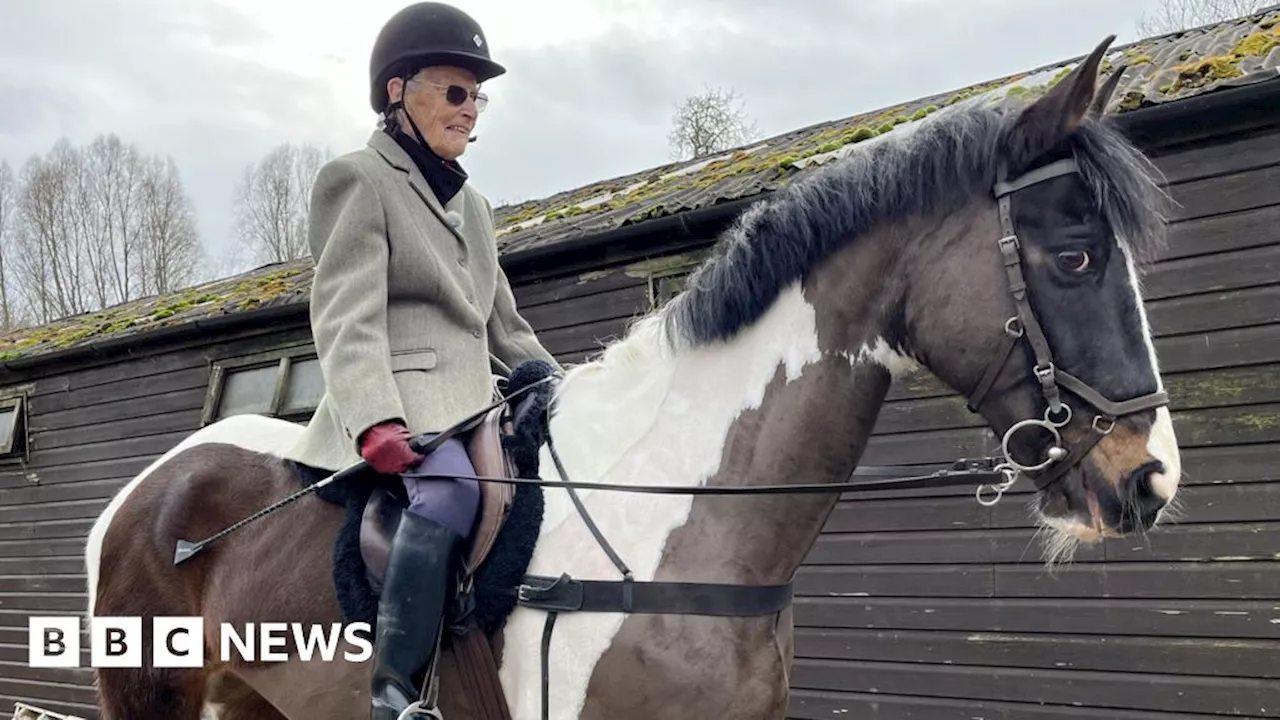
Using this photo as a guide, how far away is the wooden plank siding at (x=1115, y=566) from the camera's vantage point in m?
4.38

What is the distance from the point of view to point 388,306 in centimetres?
250

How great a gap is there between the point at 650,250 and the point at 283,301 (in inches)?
149

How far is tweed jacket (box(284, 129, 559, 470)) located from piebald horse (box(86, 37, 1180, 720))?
353 millimetres

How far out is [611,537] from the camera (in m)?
2.13

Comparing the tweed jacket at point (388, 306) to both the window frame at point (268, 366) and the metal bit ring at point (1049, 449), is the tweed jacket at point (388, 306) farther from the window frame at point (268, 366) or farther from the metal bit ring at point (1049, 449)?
the window frame at point (268, 366)

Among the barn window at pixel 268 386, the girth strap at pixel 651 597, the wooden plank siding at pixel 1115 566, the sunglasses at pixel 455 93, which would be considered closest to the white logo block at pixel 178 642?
the girth strap at pixel 651 597

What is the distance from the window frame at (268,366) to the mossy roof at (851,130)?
2.21 metres

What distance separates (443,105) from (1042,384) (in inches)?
67.6

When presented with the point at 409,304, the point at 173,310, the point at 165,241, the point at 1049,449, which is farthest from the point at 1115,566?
the point at 165,241

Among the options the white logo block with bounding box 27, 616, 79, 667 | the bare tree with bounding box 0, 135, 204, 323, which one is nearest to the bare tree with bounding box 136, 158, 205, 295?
the bare tree with bounding box 0, 135, 204, 323

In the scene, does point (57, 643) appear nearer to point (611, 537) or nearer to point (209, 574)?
point (209, 574)

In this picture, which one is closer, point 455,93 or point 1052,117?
point 1052,117

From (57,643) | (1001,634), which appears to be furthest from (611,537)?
(1001,634)

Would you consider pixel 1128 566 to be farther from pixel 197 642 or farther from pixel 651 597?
pixel 197 642
